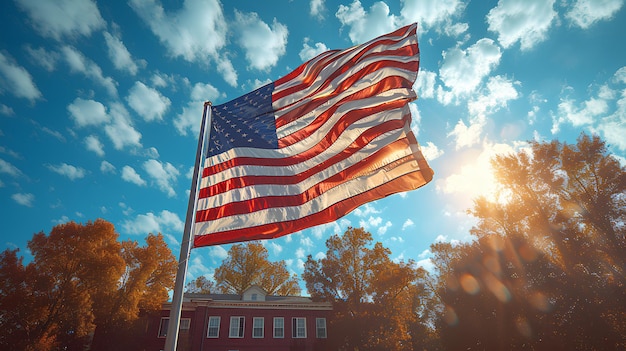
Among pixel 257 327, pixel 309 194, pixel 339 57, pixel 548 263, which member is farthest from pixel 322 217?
pixel 257 327

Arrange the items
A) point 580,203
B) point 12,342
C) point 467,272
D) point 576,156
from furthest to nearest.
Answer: point 576,156 < point 580,203 < point 467,272 < point 12,342

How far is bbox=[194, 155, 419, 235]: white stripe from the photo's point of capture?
18.3 ft

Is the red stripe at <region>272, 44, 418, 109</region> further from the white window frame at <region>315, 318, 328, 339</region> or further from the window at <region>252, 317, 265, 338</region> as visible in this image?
the white window frame at <region>315, 318, 328, 339</region>

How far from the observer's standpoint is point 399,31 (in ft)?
23.4

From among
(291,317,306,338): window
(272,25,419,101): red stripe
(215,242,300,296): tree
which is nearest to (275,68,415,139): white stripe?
(272,25,419,101): red stripe

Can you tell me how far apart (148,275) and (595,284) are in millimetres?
35866

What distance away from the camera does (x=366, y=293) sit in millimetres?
35500

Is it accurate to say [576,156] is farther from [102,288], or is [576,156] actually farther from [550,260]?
[102,288]

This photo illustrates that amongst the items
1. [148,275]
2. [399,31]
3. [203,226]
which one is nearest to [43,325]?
[148,275]

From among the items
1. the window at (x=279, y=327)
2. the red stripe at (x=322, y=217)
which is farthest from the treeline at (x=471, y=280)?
the red stripe at (x=322, y=217)

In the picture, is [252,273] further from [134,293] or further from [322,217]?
[322,217]

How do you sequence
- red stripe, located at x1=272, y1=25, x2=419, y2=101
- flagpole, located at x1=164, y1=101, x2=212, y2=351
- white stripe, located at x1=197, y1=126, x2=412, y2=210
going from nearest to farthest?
flagpole, located at x1=164, y1=101, x2=212, y2=351
white stripe, located at x1=197, y1=126, x2=412, y2=210
red stripe, located at x1=272, y1=25, x2=419, y2=101

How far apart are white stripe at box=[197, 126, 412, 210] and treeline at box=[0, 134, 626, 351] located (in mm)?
22904

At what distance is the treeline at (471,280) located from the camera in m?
22.4
